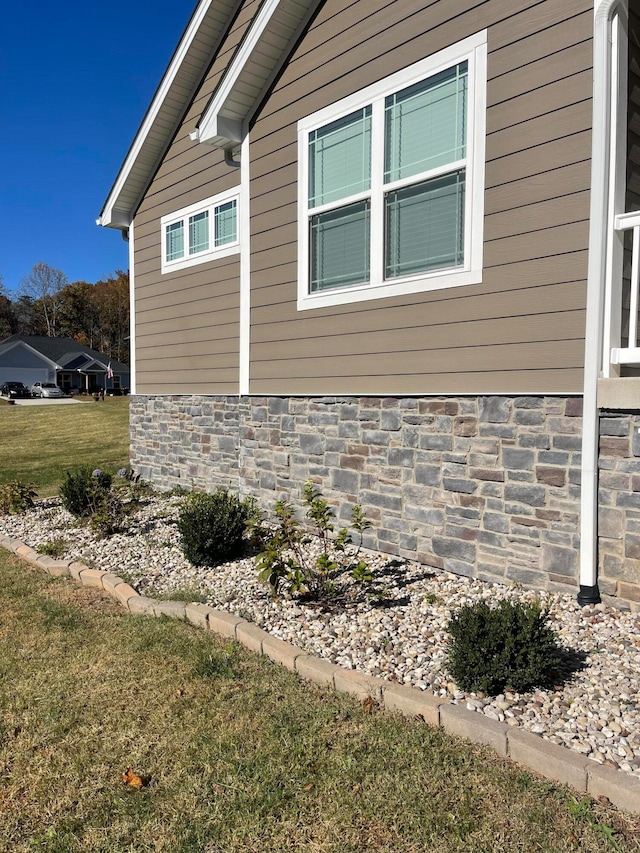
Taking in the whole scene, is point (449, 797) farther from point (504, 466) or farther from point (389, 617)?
point (504, 466)

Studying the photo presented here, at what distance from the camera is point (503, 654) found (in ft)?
9.95

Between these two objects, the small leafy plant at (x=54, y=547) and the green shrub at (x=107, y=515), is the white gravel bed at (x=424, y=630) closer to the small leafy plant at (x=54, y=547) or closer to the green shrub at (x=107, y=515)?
the small leafy plant at (x=54, y=547)

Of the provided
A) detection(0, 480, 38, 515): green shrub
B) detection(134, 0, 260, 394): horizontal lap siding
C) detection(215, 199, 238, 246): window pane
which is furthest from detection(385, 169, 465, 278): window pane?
detection(0, 480, 38, 515): green shrub

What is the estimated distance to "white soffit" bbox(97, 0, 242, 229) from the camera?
7.67 metres

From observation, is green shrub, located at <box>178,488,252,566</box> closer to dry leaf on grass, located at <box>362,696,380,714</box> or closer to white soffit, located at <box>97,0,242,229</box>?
dry leaf on grass, located at <box>362,696,380,714</box>

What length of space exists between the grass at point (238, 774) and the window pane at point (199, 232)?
6138mm

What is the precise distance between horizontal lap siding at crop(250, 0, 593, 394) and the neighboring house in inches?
1816

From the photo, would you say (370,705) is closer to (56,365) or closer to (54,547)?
(54,547)

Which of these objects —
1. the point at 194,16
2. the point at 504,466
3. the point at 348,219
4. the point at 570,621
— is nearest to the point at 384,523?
the point at 504,466

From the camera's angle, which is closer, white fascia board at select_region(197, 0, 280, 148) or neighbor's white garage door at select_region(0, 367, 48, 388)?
white fascia board at select_region(197, 0, 280, 148)

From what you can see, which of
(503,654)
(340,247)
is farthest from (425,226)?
(503,654)

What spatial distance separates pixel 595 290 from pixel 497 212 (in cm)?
107

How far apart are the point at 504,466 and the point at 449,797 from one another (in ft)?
8.77

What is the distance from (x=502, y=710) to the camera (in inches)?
115
